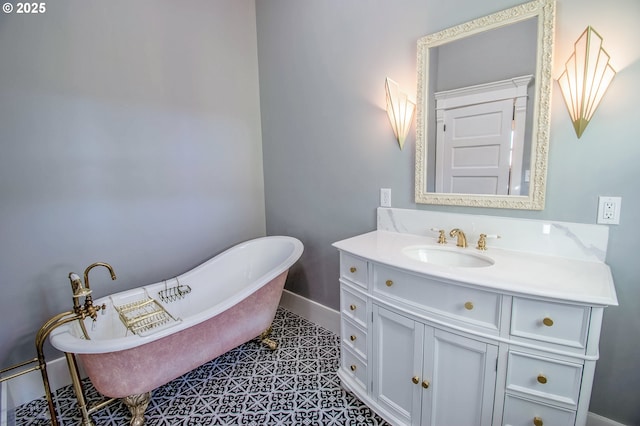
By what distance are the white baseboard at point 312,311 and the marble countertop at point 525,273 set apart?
1.07 metres

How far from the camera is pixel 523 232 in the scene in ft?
4.86

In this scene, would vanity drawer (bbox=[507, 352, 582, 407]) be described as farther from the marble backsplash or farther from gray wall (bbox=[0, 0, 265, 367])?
gray wall (bbox=[0, 0, 265, 367])

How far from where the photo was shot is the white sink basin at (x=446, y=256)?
4.99 feet

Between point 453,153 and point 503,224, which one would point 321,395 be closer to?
point 503,224

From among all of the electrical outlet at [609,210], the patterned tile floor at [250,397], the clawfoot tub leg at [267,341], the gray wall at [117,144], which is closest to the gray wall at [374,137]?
the electrical outlet at [609,210]

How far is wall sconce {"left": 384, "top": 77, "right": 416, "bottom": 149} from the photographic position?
183 cm

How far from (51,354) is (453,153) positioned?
2805mm

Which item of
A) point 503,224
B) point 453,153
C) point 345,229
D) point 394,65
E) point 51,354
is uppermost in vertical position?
point 394,65

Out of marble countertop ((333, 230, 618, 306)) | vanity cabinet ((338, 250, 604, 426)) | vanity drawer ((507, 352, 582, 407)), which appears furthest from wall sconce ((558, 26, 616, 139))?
vanity drawer ((507, 352, 582, 407))

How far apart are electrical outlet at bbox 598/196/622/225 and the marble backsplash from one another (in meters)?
0.03

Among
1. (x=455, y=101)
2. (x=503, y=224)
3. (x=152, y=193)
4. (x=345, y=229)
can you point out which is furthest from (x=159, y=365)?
(x=455, y=101)

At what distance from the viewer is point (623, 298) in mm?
1304

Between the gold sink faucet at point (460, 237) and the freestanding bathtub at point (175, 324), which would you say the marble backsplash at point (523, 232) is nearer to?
the gold sink faucet at point (460, 237)

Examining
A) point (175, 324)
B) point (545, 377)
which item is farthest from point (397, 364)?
point (175, 324)
